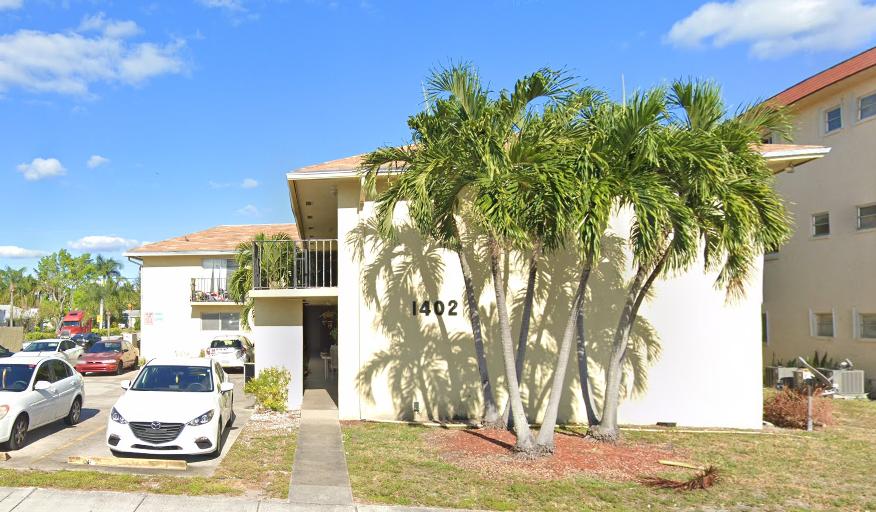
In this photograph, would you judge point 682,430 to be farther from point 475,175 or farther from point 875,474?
point 475,175

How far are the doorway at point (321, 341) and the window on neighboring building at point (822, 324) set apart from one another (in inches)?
647

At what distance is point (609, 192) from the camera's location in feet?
32.0

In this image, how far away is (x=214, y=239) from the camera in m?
33.7

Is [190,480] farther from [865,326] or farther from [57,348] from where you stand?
[57,348]

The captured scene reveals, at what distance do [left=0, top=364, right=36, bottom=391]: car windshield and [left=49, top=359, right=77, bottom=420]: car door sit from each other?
2.40ft

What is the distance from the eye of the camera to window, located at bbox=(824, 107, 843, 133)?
21.8 m

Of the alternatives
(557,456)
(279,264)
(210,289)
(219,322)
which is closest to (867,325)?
(557,456)

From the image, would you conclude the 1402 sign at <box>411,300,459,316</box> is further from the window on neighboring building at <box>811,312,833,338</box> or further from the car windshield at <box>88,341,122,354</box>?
the car windshield at <box>88,341,122,354</box>

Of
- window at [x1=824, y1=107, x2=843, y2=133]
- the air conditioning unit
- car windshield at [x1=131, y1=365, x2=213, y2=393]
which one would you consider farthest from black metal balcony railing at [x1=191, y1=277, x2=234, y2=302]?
window at [x1=824, y1=107, x2=843, y2=133]

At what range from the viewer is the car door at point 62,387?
40.7 feet

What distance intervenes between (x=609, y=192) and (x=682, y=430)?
6.90 meters

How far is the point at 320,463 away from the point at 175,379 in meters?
3.17

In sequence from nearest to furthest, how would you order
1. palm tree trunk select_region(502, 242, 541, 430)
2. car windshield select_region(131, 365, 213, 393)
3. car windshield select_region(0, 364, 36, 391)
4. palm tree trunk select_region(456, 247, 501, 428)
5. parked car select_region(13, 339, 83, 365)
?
1. car windshield select_region(0, 364, 36, 391)
2. car windshield select_region(131, 365, 213, 393)
3. palm tree trunk select_region(502, 242, 541, 430)
4. palm tree trunk select_region(456, 247, 501, 428)
5. parked car select_region(13, 339, 83, 365)

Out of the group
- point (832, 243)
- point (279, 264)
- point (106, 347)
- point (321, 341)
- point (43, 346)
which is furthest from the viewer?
point (321, 341)
